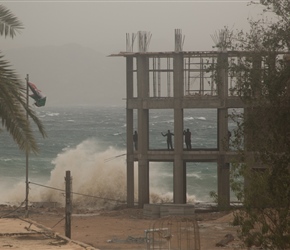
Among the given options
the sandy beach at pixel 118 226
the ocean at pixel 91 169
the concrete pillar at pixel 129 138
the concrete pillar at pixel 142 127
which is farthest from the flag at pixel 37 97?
the concrete pillar at pixel 129 138

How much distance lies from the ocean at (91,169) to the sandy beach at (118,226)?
2.13 meters

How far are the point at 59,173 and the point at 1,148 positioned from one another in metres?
36.1

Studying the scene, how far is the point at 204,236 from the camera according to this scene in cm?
3450

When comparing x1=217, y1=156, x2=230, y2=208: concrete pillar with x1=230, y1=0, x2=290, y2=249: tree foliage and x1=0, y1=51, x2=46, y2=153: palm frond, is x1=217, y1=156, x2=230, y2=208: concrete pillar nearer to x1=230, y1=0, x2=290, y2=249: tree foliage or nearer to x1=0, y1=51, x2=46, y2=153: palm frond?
x1=230, y1=0, x2=290, y2=249: tree foliage

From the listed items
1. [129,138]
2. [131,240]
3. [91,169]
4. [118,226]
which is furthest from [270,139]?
[91,169]

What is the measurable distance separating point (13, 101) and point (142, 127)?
864 inches

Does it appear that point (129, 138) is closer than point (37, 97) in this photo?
No

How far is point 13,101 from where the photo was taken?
21922 mm

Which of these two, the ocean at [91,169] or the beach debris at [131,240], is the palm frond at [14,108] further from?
the ocean at [91,169]

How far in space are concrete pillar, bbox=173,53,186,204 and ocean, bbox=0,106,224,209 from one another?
604cm

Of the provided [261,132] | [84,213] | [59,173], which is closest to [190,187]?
[59,173]

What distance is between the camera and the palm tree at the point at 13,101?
21.8 m

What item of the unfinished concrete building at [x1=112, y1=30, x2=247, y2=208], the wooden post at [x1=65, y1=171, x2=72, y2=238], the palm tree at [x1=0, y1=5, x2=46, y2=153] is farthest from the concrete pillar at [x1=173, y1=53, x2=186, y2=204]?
the palm tree at [x1=0, y1=5, x2=46, y2=153]

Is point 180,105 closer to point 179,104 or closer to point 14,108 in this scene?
point 179,104
